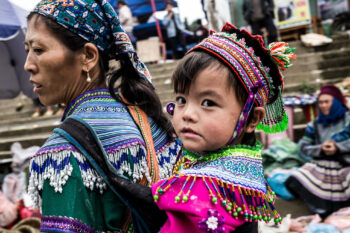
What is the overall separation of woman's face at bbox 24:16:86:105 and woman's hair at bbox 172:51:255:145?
1.47 ft

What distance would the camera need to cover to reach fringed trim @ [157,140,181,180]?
56.1 inches

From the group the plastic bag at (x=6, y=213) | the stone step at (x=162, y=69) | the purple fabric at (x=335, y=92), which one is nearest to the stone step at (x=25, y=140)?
the plastic bag at (x=6, y=213)

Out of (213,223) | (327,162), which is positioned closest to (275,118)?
(213,223)

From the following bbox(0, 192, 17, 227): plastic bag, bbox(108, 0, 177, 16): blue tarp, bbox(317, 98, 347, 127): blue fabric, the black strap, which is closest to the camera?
the black strap

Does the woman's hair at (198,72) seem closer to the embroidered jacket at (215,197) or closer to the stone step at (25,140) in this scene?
the embroidered jacket at (215,197)

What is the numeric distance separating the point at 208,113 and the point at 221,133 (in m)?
0.08

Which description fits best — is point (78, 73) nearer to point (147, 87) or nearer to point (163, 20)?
point (147, 87)

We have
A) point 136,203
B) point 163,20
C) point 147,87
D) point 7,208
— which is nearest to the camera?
point 136,203

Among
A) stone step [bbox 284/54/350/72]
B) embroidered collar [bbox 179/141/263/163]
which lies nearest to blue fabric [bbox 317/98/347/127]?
stone step [bbox 284/54/350/72]

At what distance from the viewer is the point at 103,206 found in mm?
1184

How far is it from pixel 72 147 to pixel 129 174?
24 centimetres

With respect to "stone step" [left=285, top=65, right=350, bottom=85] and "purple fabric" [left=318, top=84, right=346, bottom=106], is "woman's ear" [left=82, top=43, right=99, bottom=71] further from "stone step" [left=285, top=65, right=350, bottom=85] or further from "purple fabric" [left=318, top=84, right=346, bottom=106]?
"stone step" [left=285, top=65, right=350, bottom=85]

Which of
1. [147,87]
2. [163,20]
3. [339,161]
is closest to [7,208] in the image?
[147,87]

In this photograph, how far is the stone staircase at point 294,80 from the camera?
721 centimetres
